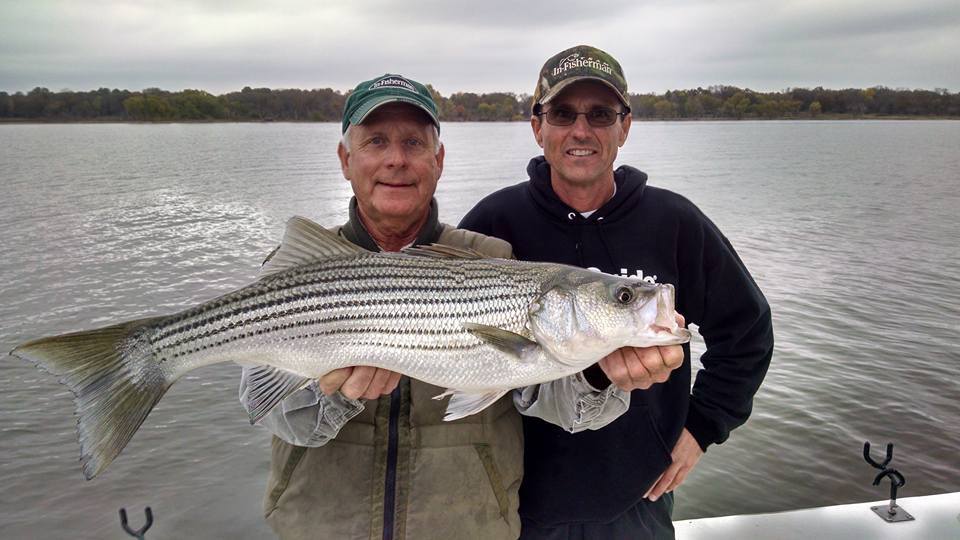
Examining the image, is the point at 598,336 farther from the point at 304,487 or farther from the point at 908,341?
the point at 908,341

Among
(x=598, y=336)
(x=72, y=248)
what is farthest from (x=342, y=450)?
(x=72, y=248)

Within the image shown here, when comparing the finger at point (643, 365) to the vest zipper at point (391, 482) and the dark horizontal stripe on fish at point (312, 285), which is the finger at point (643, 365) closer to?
the dark horizontal stripe on fish at point (312, 285)

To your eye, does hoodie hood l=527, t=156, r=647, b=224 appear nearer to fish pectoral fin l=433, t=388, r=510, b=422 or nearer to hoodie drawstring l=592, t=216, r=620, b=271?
hoodie drawstring l=592, t=216, r=620, b=271

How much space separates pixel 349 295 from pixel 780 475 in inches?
296

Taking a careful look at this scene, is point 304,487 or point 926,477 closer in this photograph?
point 304,487

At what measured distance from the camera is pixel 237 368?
11305 millimetres

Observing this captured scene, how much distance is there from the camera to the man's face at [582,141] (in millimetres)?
4078

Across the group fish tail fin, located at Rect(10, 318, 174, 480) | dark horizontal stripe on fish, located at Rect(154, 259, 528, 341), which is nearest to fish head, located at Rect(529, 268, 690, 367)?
dark horizontal stripe on fish, located at Rect(154, 259, 528, 341)

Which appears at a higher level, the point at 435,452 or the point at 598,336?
the point at 598,336

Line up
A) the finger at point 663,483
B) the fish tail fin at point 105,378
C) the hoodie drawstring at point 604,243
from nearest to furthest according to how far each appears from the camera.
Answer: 1. the fish tail fin at point 105,378
2. the finger at point 663,483
3. the hoodie drawstring at point 604,243

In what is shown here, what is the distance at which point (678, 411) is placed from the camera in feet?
13.2

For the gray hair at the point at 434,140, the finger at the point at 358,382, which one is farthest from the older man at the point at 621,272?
the finger at the point at 358,382

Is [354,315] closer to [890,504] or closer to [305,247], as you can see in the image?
[305,247]

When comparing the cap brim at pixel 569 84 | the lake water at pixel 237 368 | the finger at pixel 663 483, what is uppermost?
the cap brim at pixel 569 84
